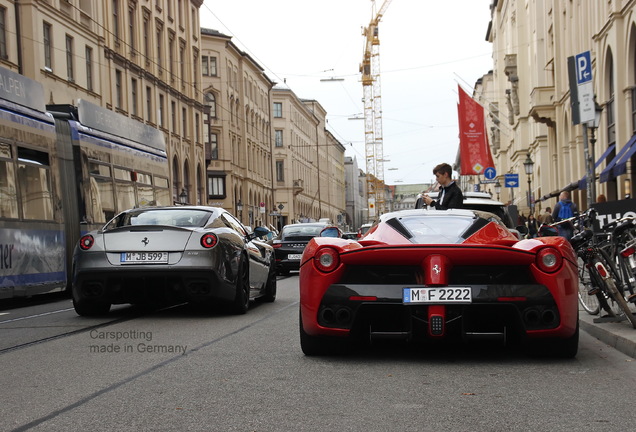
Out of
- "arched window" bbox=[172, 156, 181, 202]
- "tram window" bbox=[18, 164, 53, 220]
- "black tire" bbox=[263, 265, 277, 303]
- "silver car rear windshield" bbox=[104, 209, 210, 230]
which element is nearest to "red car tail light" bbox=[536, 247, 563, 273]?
"silver car rear windshield" bbox=[104, 209, 210, 230]

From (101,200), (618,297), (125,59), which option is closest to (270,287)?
(101,200)

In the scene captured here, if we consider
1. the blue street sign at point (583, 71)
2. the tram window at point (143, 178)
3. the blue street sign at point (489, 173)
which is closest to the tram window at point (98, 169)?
the tram window at point (143, 178)

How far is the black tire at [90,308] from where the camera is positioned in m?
10.3

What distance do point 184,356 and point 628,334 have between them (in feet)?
11.9

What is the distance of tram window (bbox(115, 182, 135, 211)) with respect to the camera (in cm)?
1670

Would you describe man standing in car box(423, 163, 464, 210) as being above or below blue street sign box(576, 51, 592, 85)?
below

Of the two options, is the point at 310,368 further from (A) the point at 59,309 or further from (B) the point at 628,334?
(A) the point at 59,309

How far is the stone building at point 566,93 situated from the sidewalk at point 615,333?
673cm

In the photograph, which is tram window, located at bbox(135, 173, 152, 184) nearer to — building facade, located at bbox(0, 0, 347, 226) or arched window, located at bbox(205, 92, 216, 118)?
building facade, located at bbox(0, 0, 347, 226)

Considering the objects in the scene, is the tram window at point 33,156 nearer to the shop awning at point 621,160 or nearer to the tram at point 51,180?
the tram at point 51,180

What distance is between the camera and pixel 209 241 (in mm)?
9938

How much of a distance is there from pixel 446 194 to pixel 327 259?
4163 mm

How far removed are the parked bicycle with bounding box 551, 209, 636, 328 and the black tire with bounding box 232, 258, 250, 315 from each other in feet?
12.3

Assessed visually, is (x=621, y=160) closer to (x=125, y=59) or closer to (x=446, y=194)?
(x=446, y=194)
